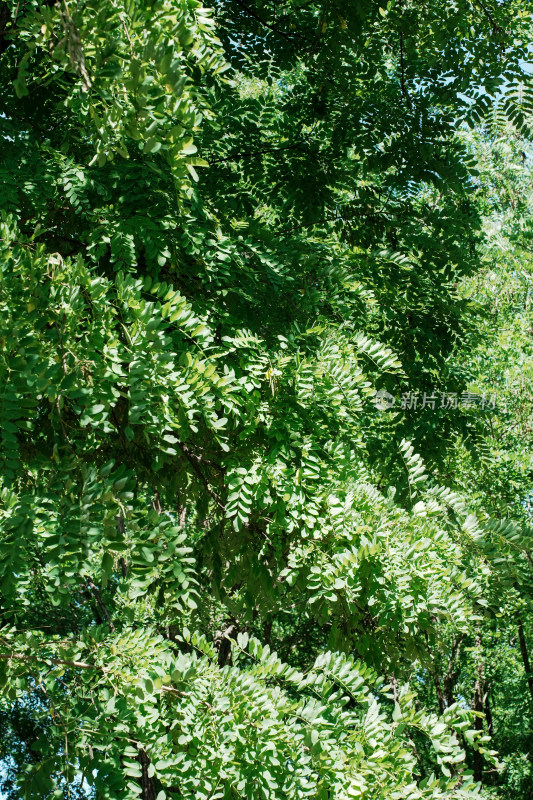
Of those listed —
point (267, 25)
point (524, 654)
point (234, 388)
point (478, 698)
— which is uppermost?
point (267, 25)

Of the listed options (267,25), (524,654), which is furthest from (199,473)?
(524,654)

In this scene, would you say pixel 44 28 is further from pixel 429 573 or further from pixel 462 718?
pixel 462 718

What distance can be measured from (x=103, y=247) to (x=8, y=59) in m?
1.25

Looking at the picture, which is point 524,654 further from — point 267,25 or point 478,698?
point 267,25

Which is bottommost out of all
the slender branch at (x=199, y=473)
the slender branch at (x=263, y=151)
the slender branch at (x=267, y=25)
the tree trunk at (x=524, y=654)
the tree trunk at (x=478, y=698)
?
the tree trunk at (x=478, y=698)

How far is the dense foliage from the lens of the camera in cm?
207

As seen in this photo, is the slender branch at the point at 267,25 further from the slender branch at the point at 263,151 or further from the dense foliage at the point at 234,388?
the slender branch at the point at 263,151

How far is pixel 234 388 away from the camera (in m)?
2.69

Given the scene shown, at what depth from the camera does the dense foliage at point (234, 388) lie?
207 cm

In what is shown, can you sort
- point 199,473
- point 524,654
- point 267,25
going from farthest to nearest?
point 524,654 < point 267,25 < point 199,473

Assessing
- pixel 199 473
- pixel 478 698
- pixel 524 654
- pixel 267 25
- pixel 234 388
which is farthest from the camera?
pixel 478 698

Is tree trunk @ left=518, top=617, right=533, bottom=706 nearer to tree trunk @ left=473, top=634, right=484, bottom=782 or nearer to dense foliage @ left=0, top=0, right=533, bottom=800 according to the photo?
tree trunk @ left=473, top=634, right=484, bottom=782

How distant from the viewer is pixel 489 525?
336cm

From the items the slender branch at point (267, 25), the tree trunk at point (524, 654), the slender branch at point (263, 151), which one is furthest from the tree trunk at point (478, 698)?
the slender branch at point (267, 25)
